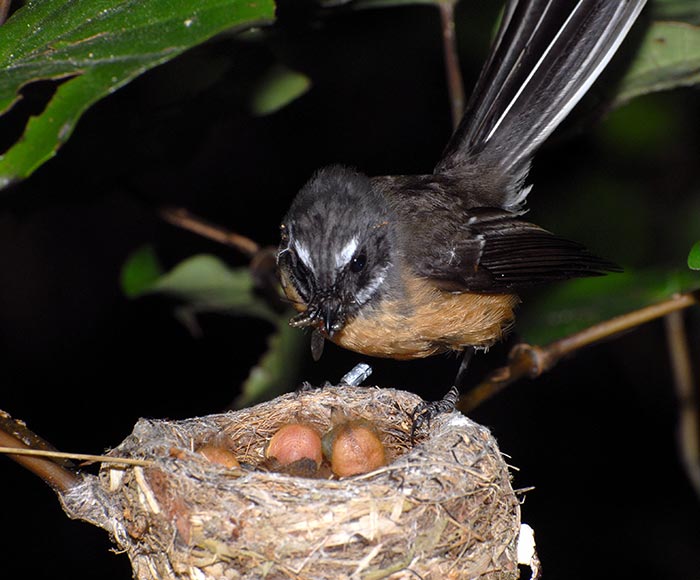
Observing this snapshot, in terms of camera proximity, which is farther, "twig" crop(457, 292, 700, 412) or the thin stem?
"twig" crop(457, 292, 700, 412)

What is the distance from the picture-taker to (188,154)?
4.32 meters

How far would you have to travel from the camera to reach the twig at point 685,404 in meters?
4.85

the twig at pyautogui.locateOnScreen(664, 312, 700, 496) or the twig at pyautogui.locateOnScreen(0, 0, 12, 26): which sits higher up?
the twig at pyautogui.locateOnScreen(0, 0, 12, 26)

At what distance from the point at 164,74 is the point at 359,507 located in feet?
6.38

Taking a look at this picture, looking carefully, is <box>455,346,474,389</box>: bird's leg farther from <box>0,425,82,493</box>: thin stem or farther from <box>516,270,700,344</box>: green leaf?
<box>0,425,82,493</box>: thin stem

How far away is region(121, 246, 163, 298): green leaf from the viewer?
13.8ft

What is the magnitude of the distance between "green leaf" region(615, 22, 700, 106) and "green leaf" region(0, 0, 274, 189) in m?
2.21

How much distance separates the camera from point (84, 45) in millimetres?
2584

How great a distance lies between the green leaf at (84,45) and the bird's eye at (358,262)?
4.89ft

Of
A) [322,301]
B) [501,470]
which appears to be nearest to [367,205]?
Answer: [322,301]

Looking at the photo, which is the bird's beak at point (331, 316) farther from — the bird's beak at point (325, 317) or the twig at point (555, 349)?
the twig at point (555, 349)

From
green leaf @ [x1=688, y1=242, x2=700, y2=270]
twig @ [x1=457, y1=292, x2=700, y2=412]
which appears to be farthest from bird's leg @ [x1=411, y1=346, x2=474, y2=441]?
green leaf @ [x1=688, y1=242, x2=700, y2=270]

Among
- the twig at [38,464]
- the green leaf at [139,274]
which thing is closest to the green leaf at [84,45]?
the twig at [38,464]

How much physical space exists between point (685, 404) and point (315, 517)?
9.28 ft
